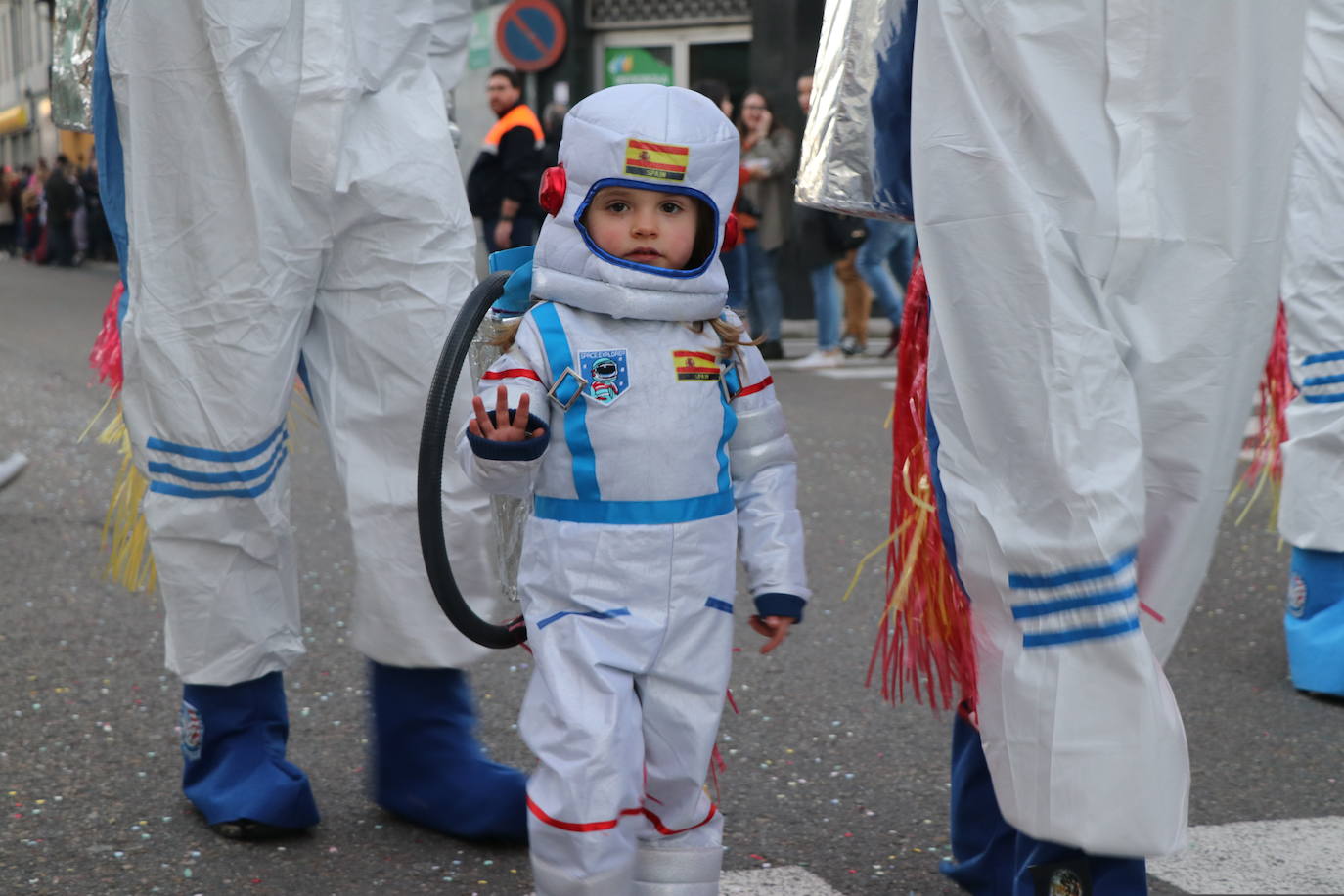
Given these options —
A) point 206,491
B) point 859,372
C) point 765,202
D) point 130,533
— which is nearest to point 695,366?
point 206,491

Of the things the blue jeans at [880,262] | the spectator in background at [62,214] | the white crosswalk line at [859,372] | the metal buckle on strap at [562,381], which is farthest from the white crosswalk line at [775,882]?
the spectator in background at [62,214]

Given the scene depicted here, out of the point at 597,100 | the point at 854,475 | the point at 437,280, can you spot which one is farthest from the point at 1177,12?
the point at 854,475

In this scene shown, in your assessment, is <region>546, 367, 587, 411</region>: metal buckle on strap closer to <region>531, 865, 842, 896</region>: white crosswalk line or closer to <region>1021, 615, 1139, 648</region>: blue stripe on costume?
<region>1021, 615, 1139, 648</region>: blue stripe on costume

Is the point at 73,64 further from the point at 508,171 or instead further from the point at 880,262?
the point at 880,262

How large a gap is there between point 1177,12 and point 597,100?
767mm

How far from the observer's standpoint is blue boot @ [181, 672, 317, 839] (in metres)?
2.77

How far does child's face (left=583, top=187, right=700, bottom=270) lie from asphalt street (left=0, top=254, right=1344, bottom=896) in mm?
969

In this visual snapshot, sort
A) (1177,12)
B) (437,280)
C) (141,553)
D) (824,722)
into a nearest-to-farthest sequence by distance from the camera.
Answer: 1. (1177,12)
2. (437,280)
3. (141,553)
4. (824,722)

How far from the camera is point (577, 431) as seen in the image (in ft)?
7.49

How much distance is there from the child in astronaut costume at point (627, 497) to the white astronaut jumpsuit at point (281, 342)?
0.48 meters

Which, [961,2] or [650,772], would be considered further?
[650,772]

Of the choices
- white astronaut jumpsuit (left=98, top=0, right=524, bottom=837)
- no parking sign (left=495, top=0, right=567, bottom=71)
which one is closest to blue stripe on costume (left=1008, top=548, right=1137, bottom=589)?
white astronaut jumpsuit (left=98, top=0, right=524, bottom=837)

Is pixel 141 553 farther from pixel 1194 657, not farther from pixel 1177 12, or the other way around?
pixel 1194 657

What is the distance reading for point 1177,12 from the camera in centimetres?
188
